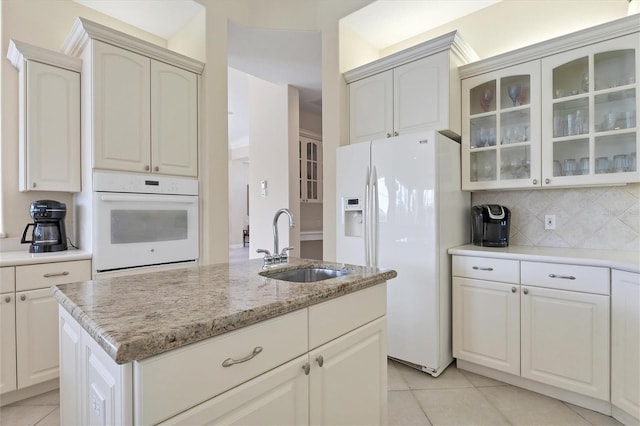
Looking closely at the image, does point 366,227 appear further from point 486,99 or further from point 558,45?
point 558,45

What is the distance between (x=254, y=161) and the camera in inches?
188

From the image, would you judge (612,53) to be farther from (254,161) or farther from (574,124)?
(254,161)

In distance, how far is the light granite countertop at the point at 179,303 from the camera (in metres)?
0.77

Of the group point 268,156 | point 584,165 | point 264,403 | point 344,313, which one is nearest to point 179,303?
point 264,403

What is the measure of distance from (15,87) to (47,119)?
481 mm

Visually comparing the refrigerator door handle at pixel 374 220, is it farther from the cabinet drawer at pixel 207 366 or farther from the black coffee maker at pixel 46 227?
the black coffee maker at pixel 46 227

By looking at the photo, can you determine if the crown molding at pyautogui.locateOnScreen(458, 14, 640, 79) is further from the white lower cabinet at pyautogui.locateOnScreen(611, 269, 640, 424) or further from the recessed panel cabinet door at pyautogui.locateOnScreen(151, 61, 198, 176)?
the recessed panel cabinet door at pyautogui.locateOnScreen(151, 61, 198, 176)

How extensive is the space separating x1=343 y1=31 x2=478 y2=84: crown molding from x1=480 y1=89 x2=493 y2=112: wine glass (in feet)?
0.99

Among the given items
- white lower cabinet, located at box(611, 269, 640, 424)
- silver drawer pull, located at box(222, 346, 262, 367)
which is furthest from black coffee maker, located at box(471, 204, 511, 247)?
silver drawer pull, located at box(222, 346, 262, 367)

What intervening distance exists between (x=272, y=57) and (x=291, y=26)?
547 mm

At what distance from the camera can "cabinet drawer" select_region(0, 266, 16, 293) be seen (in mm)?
1910

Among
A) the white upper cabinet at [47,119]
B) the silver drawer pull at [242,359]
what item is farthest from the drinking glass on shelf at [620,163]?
the white upper cabinet at [47,119]

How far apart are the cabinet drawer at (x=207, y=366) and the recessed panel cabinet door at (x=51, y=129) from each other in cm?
216

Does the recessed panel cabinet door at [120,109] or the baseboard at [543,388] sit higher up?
the recessed panel cabinet door at [120,109]
